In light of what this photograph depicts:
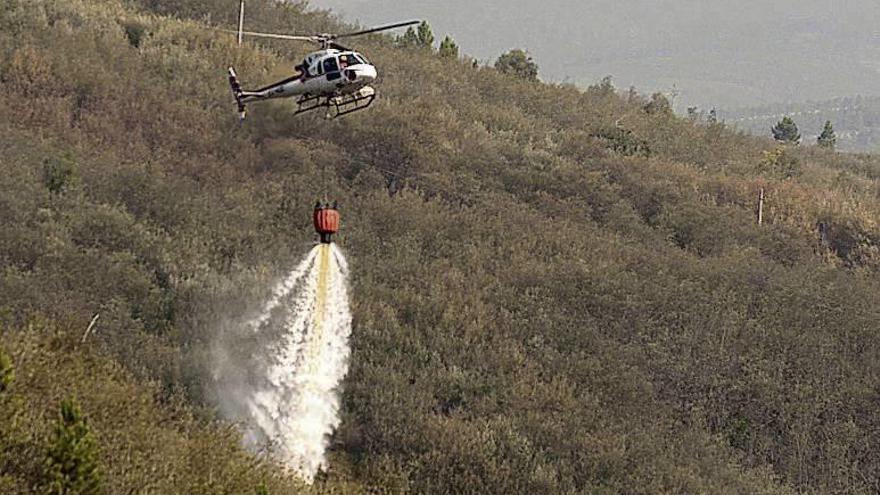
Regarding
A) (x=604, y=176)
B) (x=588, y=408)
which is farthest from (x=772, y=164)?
(x=588, y=408)

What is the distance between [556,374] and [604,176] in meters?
17.0

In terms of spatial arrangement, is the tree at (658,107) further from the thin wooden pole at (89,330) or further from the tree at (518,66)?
the thin wooden pole at (89,330)

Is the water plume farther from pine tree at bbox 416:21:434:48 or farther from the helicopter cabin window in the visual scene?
pine tree at bbox 416:21:434:48

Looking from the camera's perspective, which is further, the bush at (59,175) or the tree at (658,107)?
the tree at (658,107)

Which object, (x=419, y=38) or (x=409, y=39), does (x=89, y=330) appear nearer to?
(x=409, y=39)

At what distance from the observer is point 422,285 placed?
1347 inches

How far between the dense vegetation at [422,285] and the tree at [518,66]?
16.2m

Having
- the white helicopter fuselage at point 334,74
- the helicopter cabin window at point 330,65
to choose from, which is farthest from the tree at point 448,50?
the helicopter cabin window at point 330,65

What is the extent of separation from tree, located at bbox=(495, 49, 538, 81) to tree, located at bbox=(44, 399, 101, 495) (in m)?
52.1

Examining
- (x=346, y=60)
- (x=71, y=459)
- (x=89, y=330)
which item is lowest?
(x=89, y=330)

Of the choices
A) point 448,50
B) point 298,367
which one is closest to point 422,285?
point 298,367

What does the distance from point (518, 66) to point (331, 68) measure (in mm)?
42006

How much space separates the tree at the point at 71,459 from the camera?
1631cm

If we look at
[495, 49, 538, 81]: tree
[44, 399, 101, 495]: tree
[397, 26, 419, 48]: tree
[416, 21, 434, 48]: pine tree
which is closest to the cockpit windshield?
[44, 399, 101, 495]: tree
